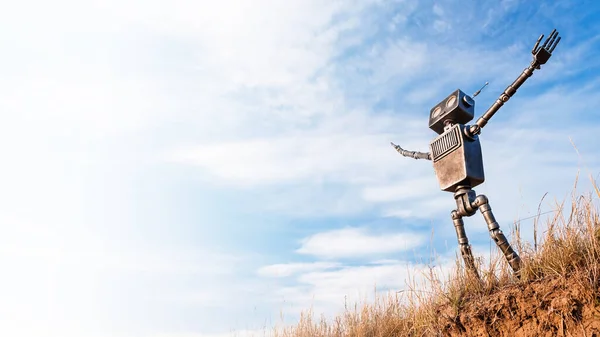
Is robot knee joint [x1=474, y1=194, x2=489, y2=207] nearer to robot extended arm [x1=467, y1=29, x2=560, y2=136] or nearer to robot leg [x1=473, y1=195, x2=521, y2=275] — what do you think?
robot leg [x1=473, y1=195, x2=521, y2=275]

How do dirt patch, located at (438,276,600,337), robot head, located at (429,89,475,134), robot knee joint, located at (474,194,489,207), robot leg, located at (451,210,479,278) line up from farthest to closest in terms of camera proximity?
robot head, located at (429,89,475,134) < robot leg, located at (451,210,479,278) < robot knee joint, located at (474,194,489,207) < dirt patch, located at (438,276,600,337)

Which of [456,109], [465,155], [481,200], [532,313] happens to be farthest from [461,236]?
[456,109]

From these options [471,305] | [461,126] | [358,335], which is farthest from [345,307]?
[461,126]

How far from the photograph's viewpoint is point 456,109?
5984 mm

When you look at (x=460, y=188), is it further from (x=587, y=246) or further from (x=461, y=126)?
(x=587, y=246)

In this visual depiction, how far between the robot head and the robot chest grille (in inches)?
10.0

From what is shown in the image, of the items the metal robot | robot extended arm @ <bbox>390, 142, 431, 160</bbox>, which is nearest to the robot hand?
the metal robot

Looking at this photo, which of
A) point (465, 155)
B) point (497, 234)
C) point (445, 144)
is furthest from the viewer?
point (445, 144)

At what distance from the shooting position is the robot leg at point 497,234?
5.11 meters


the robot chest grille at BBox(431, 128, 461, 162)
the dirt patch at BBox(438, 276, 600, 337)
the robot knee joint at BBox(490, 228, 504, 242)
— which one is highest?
the robot chest grille at BBox(431, 128, 461, 162)

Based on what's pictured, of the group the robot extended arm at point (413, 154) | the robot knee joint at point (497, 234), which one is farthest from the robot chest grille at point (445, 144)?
the robot knee joint at point (497, 234)

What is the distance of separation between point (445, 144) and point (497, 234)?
1200 mm

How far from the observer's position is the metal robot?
523cm

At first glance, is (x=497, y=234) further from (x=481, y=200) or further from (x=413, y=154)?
(x=413, y=154)
